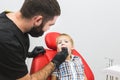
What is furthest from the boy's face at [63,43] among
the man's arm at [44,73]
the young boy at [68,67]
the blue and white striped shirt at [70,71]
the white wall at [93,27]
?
the white wall at [93,27]

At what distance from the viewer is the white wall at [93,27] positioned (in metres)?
2.22

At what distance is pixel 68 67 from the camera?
1815 millimetres

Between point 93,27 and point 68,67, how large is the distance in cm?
64

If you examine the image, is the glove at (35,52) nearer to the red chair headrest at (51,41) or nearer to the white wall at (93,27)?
the red chair headrest at (51,41)

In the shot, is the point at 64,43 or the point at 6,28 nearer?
the point at 6,28

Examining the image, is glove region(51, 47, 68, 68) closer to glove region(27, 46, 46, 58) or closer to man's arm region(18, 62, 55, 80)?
man's arm region(18, 62, 55, 80)

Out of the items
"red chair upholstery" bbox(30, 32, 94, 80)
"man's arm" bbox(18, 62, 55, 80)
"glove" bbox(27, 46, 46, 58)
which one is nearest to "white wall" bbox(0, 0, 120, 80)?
"red chair upholstery" bbox(30, 32, 94, 80)

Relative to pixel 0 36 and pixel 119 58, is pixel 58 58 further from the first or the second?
pixel 119 58

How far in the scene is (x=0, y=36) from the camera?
3.91 feet

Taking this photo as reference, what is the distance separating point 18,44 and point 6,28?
10 cm

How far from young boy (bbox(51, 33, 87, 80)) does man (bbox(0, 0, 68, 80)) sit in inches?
19.0

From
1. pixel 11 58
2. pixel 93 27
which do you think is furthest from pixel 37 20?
pixel 93 27

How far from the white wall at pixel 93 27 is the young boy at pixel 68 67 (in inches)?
18.2

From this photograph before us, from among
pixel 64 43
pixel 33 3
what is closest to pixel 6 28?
pixel 33 3
